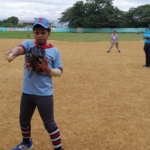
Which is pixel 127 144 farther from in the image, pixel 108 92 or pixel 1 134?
pixel 108 92

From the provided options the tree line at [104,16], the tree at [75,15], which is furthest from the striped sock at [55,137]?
the tree at [75,15]

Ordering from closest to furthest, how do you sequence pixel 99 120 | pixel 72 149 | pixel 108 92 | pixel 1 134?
pixel 72 149 < pixel 1 134 < pixel 99 120 < pixel 108 92

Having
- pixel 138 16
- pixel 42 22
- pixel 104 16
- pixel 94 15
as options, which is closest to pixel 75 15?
pixel 94 15

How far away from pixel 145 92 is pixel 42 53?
4.45 m

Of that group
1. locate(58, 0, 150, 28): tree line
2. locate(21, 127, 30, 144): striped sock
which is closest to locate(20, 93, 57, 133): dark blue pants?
locate(21, 127, 30, 144): striped sock

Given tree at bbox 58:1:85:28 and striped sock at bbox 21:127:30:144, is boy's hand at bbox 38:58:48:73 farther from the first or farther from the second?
tree at bbox 58:1:85:28

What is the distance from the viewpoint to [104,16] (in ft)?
227

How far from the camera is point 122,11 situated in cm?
7125

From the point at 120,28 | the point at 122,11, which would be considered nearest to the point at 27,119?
the point at 120,28

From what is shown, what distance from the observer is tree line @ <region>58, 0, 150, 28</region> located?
67.6 meters

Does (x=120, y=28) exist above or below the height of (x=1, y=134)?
above

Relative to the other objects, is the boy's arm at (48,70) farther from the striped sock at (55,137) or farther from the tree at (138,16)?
the tree at (138,16)

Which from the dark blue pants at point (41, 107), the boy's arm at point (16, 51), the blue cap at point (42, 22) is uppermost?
the blue cap at point (42, 22)

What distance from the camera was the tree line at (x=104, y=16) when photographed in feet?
222
